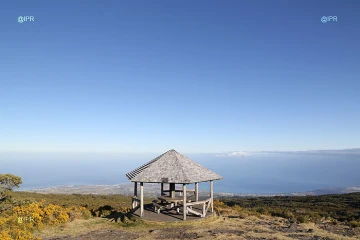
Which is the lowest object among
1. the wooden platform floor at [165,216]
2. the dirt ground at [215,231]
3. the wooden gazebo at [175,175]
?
the dirt ground at [215,231]

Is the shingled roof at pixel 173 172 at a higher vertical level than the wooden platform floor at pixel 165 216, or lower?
higher

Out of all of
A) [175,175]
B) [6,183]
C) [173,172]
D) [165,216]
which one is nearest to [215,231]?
[165,216]

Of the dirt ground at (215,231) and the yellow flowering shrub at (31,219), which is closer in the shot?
the dirt ground at (215,231)

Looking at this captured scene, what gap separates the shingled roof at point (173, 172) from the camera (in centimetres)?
1595

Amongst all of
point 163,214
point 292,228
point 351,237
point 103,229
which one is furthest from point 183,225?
point 351,237

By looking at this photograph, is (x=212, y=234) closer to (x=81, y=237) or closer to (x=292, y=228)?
(x=292, y=228)

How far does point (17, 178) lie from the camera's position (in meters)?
24.8

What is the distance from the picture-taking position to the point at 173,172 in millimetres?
16609

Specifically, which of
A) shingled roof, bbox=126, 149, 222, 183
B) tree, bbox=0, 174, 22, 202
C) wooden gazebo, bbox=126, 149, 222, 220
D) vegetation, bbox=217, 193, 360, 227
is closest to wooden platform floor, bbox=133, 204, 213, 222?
wooden gazebo, bbox=126, 149, 222, 220

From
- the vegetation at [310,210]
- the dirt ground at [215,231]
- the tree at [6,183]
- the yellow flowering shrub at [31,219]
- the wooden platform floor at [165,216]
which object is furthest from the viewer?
the tree at [6,183]

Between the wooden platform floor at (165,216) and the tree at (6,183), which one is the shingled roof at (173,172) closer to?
the wooden platform floor at (165,216)

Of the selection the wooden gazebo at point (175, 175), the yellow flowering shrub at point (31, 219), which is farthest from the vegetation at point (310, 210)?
the yellow flowering shrub at point (31, 219)

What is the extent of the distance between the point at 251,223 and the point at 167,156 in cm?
755

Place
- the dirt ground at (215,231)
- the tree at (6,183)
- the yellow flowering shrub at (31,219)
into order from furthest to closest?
the tree at (6,183), the yellow flowering shrub at (31,219), the dirt ground at (215,231)
